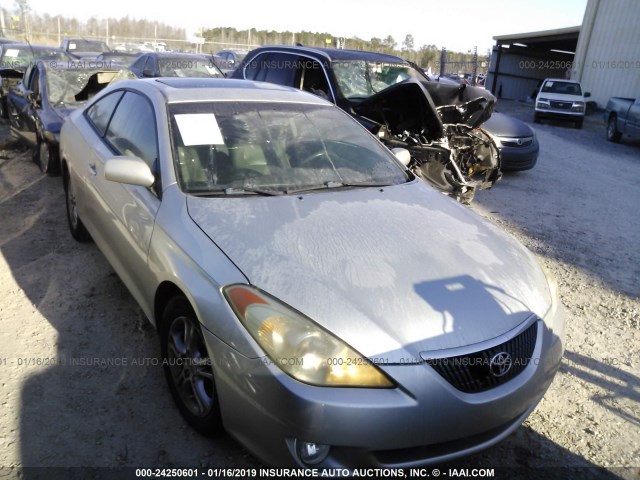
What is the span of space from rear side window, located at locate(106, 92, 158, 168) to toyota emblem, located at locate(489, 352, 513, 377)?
2.09m

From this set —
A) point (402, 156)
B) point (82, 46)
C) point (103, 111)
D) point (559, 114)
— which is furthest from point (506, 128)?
point (82, 46)

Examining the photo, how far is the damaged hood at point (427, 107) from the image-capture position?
600 centimetres

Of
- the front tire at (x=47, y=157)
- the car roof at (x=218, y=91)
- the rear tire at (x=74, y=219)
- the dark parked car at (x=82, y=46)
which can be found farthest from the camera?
the dark parked car at (x=82, y=46)

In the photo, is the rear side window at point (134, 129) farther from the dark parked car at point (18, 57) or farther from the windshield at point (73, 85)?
the dark parked car at point (18, 57)

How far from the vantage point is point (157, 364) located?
3.09 m

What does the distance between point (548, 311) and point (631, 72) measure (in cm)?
2295

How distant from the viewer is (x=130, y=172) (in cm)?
278

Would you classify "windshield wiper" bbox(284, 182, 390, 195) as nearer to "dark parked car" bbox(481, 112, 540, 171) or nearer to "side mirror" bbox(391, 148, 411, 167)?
"side mirror" bbox(391, 148, 411, 167)

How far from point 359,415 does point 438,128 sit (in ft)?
15.9

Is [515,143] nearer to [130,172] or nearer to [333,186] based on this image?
[333,186]

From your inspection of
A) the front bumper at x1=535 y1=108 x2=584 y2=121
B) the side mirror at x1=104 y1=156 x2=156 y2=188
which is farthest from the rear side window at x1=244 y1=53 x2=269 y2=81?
the front bumper at x1=535 y1=108 x2=584 y2=121

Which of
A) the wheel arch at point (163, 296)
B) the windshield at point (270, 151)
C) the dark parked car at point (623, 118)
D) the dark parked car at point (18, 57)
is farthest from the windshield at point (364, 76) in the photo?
the dark parked car at point (623, 118)

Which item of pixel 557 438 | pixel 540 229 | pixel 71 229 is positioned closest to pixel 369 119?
pixel 540 229

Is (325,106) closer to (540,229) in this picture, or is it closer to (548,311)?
(548,311)
